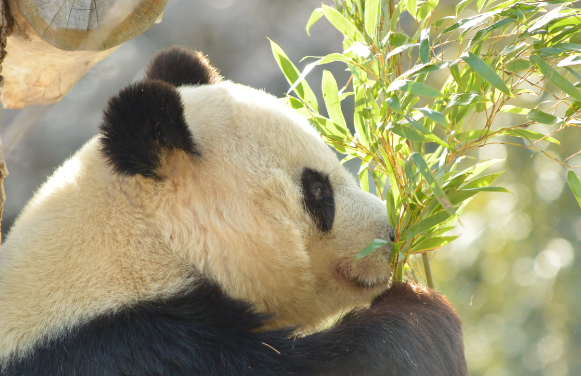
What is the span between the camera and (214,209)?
1.77 meters

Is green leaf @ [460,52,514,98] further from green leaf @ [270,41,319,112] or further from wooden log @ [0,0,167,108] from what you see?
wooden log @ [0,0,167,108]

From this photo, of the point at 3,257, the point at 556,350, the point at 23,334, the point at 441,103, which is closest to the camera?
the point at 23,334

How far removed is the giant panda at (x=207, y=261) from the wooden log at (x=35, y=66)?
0.42 m

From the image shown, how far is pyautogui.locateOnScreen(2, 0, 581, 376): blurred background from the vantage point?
17.4ft

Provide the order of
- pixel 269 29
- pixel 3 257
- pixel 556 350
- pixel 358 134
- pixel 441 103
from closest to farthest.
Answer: pixel 3 257 < pixel 441 103 < pixel 358 134 < pixel 556 350 < pixel 269 29

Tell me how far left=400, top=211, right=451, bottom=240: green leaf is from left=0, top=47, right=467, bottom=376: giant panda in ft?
0.32

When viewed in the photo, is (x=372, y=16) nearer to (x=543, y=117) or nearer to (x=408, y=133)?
(x=408, y=133)

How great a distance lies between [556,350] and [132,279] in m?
5.01

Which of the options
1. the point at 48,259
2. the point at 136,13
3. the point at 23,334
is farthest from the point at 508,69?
the point at 23,334

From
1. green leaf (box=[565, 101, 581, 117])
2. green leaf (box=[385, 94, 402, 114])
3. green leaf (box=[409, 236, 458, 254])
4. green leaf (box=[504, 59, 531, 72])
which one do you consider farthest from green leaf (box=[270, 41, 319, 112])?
green leaf (box=[565, 101, 581, 117])

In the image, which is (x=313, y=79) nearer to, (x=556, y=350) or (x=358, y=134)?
(x=556, y=350)

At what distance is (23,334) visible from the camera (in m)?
1.54

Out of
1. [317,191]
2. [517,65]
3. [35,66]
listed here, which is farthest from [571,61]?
[35,66]

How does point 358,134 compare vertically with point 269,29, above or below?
above
